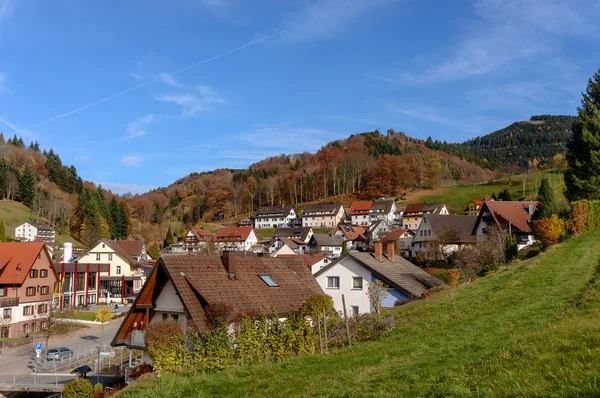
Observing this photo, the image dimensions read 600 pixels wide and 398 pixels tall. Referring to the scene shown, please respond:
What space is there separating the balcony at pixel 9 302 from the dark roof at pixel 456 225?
51.1 m

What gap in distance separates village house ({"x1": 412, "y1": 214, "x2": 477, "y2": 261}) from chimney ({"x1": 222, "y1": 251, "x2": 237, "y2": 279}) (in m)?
44.6

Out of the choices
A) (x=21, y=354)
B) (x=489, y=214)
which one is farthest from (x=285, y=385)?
(x=489, y=214)

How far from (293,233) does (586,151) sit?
89.1m

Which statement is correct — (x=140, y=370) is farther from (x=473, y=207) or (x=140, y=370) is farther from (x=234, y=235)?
(x=473, y=207)

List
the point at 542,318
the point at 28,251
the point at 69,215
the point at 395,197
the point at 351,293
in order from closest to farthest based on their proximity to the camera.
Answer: the point at 542,318 < the point at 351,293 < the point at 28,251 < the point at 69,215 < the point at 395,197

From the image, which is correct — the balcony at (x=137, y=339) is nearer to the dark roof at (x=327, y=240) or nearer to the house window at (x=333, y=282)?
the house window at (x=333, y=282)

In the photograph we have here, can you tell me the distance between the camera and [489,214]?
59344mm

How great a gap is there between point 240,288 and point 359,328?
10.3 m

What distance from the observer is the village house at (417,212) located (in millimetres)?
115469

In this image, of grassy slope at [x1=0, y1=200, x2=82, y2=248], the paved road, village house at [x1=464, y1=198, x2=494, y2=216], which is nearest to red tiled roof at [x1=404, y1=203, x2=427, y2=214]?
village house at [x1=464, y1=198, x2=494, y2=216]

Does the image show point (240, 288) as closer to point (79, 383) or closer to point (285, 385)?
point (79, 383)

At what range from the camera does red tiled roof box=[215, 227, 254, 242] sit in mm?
116688

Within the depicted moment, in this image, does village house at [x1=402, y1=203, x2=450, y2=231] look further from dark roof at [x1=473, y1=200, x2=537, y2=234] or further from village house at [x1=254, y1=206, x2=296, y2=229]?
dark roof at [x1=473, y1=200, x2=537, y2=234]

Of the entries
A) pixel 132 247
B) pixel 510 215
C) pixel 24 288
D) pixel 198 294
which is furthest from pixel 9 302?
pixel 510 215
